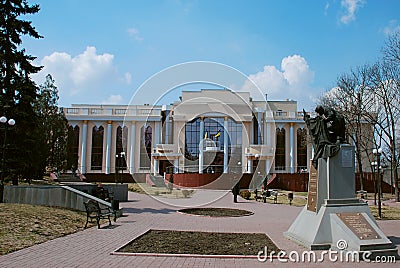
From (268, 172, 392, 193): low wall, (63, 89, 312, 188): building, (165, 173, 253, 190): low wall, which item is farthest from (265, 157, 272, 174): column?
(165, 173, 253, 190): low wall

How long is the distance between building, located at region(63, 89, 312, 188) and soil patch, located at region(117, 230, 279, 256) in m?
40.9

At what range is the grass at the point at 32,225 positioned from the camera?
8.28 meters

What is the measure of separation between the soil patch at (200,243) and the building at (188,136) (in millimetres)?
40930

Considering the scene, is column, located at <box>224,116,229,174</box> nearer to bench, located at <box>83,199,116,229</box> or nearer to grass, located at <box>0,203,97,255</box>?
grass, located at <box>0,203,97,255</box>

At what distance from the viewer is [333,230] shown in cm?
814

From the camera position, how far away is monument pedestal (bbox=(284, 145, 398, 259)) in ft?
25.6

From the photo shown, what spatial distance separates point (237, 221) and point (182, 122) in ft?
132

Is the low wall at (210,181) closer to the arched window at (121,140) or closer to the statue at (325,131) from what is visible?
the arched window at (121,140)

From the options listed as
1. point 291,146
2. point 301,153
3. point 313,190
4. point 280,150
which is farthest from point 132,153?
point 313,190

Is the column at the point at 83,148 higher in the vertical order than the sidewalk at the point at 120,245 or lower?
higher

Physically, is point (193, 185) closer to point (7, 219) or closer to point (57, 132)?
point (57, 132)

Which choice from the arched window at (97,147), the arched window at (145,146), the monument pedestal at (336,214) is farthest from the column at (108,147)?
the monument pedestal at (336,214)

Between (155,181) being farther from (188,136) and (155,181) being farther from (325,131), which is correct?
(325,131)

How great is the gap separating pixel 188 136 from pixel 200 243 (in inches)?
1768
